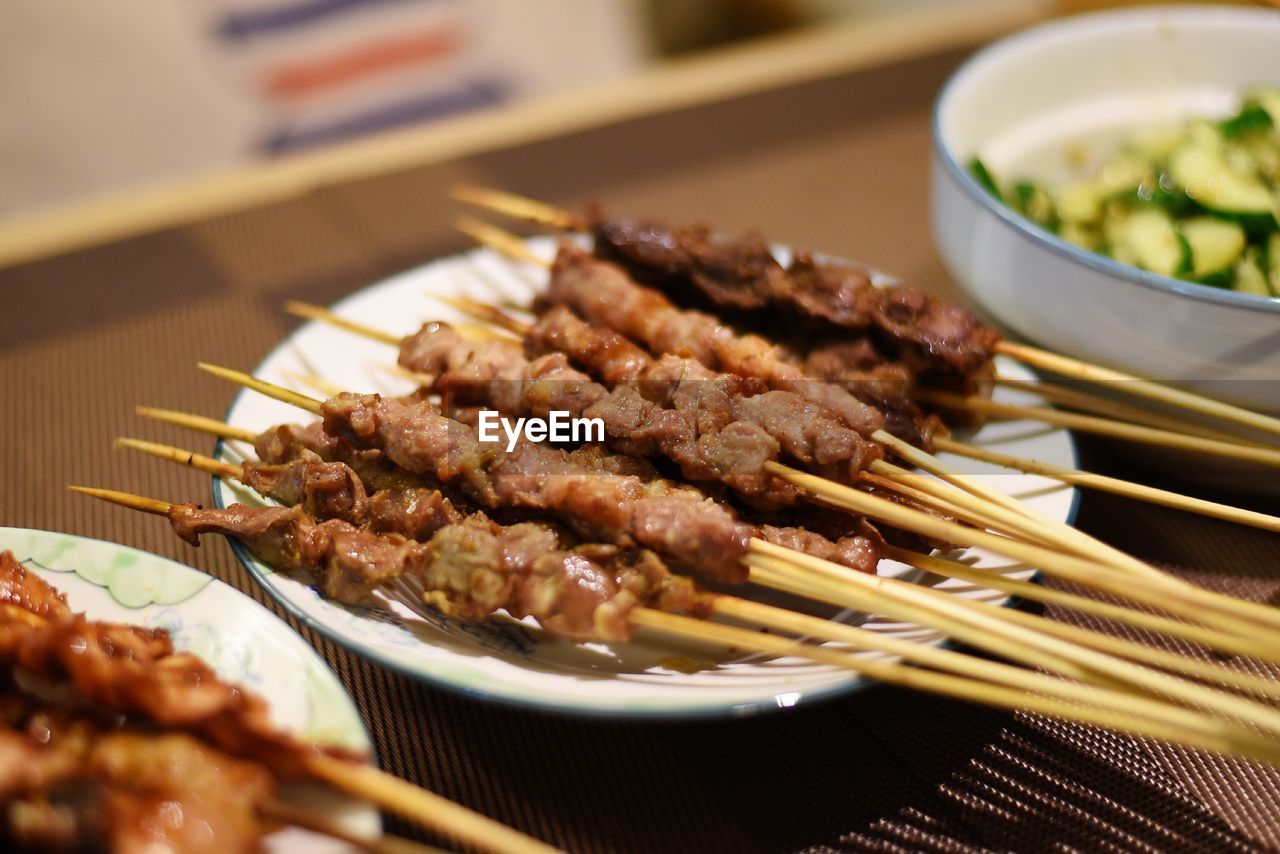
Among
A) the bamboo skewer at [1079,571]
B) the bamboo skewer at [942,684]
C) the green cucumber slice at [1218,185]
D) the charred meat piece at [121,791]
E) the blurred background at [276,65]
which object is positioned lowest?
the bamboo skewer at [942,684]

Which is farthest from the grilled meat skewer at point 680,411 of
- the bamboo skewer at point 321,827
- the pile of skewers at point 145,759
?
the bamboo skewer at point 321,827

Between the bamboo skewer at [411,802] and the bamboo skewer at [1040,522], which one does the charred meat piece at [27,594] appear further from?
the bamboo skewer at [1040,522]

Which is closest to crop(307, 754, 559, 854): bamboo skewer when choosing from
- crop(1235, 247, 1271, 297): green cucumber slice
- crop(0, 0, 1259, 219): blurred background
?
crop(1235, 247, 1271, 297): green cucumber slice

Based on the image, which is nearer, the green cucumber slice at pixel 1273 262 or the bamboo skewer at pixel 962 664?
the bamboo skewer at pixel 962 664

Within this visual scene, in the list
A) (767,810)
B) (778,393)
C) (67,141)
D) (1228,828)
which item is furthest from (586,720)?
(67,141)

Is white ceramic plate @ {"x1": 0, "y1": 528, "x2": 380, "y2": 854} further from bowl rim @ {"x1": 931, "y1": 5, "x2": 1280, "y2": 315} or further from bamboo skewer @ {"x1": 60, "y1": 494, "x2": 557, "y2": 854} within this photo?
bowl rim @ {"x1": 931, "y1": 5, "x2": 1280, "y2": 315}
